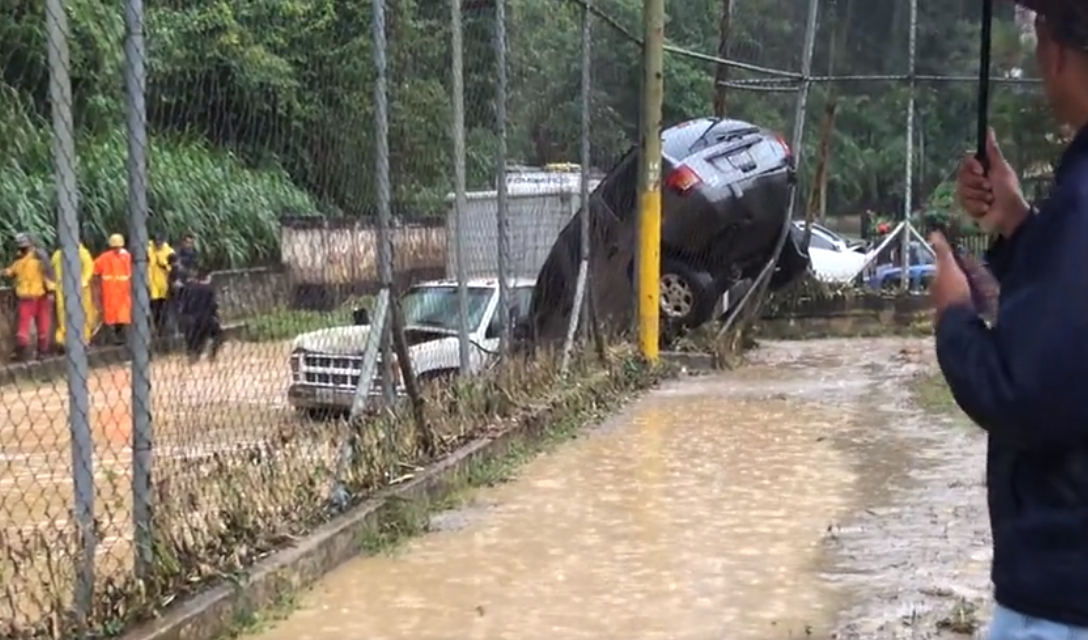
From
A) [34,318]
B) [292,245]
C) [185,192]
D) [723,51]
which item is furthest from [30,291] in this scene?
[185,192]

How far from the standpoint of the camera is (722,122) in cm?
1592

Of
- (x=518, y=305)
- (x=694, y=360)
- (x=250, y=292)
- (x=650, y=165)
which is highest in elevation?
(x=650, y=165)

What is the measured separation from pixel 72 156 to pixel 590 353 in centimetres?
781

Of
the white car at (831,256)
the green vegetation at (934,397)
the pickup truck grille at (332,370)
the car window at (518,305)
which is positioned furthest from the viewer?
the white car at (831,256)

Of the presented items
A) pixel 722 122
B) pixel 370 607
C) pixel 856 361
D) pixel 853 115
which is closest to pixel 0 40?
pixel 370 607

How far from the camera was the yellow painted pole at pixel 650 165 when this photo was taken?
13305mm

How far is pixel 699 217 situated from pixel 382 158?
7.56 metres

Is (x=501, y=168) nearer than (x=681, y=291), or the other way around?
(x=501, y=168)

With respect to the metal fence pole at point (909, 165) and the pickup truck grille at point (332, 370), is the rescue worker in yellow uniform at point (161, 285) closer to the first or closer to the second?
the pickup truck grille at point (332, 370)

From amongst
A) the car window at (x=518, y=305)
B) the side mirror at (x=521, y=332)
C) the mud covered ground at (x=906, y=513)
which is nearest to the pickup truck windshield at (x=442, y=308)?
the car window at (x=518, y=305)

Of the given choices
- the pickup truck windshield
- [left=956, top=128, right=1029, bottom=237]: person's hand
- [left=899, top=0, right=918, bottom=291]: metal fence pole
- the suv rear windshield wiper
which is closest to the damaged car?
the suv rear windshield wiper

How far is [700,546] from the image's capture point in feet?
24.0

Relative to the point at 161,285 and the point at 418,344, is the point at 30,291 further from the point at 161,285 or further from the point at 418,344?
the point at 161,285

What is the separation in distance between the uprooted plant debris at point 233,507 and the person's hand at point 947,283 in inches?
133
